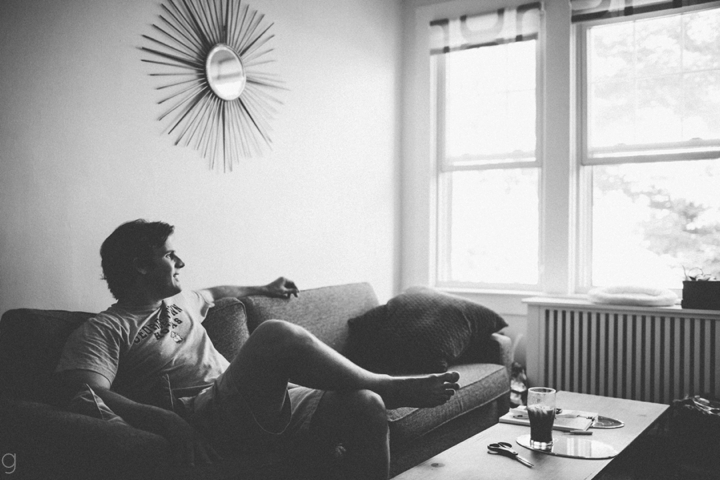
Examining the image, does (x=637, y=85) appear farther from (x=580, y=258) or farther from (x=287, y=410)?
(x=287, y=410)

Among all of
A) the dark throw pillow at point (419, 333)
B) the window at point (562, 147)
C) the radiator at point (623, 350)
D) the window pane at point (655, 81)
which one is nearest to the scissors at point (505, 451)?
the dark throw pillow at point (419, 333)

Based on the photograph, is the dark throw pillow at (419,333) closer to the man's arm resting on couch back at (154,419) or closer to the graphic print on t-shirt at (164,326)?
the graphic print on t-shirt at (164,326)

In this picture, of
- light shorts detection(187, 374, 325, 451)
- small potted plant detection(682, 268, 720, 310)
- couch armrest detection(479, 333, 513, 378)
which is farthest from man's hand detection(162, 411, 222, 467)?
small potted plant detection(682, 268, 720, 310)

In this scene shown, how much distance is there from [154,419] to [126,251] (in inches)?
24.0

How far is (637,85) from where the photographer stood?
3670 mm

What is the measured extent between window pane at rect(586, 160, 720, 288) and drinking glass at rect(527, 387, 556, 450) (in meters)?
2.14

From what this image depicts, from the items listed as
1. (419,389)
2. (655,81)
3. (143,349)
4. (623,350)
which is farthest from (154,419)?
(655,81)

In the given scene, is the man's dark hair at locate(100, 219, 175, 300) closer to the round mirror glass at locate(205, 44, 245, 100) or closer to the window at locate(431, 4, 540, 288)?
the round mirror glass at locate(205, 44, 245, 100)

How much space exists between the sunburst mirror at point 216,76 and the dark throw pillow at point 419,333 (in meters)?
1.02

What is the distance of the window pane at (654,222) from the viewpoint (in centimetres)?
351

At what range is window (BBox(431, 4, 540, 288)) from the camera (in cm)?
400

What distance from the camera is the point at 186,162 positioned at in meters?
2.68

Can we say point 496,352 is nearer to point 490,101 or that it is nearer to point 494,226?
point 494,226

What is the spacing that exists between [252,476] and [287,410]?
24 cm
